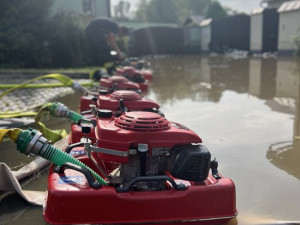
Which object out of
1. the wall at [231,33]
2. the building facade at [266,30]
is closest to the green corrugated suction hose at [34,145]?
the building facade at [266,30]

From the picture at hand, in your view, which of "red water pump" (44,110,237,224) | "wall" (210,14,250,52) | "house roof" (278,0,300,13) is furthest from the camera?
"wall" (210,14,250,52)

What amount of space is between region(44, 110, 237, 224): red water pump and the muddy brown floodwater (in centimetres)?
42

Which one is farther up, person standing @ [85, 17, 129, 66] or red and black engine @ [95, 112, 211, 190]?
person standing @ [85, 17, 129, 66]

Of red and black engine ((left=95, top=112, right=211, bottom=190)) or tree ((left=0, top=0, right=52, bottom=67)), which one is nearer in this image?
red and black engine ((left=95, top=112, right=211, bottom=190))

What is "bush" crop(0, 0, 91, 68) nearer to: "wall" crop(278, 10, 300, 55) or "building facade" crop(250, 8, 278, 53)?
"wall" crop(278, 10, 300, 55)

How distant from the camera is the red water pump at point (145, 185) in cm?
233

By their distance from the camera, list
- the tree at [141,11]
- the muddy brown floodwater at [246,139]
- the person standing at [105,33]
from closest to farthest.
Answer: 1. the muddy brown floodwater at [246,139]
2. the person standing at [105,33]
3. the tree at [141,11]

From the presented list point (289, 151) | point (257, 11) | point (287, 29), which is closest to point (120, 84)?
point (289, 151)

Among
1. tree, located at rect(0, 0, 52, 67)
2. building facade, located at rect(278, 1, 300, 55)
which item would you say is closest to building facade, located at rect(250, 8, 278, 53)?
building facade, located at rect(278, 1, 300, 55)

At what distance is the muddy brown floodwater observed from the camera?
2.93m

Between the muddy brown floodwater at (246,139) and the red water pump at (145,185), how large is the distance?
422 mm

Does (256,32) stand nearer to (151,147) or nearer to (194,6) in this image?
(151,147)

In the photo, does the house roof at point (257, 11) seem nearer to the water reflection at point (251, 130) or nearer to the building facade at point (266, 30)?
the building facade at point (266, 30)

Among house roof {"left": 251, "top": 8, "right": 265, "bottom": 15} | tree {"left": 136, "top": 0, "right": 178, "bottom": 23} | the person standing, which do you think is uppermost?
tree {"left": 136, "top": 0, "right": 178, "bottom": 23}
